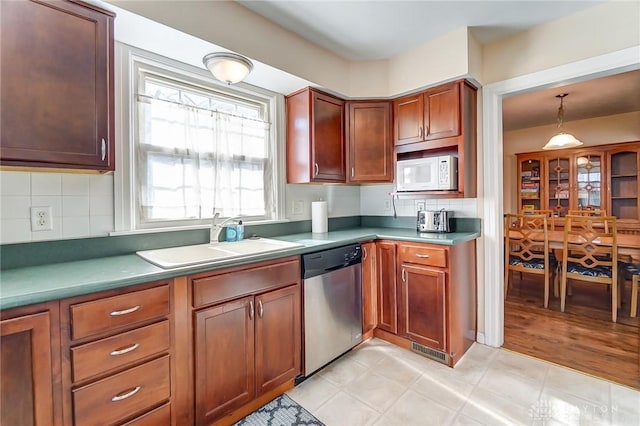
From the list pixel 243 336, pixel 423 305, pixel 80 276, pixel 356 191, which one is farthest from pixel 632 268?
pixel 80 276

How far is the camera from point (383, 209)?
10.1 feet

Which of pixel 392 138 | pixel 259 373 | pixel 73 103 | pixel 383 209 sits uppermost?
pixel 392 138

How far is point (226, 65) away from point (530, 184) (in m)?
5.49

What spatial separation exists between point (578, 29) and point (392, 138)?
1436 mm

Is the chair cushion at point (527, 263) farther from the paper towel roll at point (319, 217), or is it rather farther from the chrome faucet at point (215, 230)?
the chrome faucet at point (215, 230)

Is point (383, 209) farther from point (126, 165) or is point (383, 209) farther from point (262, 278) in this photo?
point (126, 165)

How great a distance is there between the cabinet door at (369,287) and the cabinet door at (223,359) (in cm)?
104

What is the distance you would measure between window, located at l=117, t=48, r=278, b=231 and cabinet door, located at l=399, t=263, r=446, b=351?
1.22m

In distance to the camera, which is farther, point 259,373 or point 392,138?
point 392,138

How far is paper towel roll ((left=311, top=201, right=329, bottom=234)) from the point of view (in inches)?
105

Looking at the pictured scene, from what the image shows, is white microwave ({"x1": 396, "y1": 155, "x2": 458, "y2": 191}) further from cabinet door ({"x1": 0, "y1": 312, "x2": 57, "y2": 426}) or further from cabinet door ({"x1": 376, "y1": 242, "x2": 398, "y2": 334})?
cabinet door ({"x1": 0, "y1": 312, "x2": 57, "y2": 426})

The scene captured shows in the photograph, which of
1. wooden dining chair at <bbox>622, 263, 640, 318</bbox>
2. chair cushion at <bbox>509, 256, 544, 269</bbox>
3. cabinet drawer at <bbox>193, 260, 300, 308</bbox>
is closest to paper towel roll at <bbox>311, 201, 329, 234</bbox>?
cabinet drawer at <bbox>193, 260, 300, 308</bbox>

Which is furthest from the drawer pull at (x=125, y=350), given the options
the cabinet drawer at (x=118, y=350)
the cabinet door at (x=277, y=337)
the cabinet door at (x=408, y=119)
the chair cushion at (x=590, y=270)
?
the chair cushion at (x=590, y=270)

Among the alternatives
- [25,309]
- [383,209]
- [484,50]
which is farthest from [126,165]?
[484,50]
